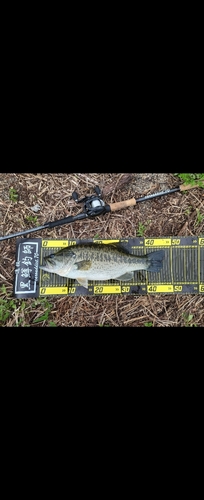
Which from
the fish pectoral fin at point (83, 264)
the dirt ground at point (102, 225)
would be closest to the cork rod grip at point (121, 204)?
the dirt ground at point (102, 225)

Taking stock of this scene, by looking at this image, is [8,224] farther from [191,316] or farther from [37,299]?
[191,316]

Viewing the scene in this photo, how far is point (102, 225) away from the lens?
6.00 m

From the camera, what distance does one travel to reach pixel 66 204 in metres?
6.09

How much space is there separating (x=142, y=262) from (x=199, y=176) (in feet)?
6.19

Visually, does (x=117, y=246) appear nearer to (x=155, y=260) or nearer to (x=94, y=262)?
(x=94, y=262)

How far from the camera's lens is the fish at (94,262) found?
5.50 m

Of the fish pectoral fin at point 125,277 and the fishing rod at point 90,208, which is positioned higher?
the fishing rod at point 90,208

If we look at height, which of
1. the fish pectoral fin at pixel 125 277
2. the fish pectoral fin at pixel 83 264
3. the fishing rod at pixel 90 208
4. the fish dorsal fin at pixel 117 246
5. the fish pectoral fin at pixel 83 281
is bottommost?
the fish pectoral fin at pixel 83 281

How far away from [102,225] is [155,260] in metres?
1.11

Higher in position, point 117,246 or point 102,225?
point 102,225

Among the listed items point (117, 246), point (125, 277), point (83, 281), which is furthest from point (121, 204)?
point (83, 281)

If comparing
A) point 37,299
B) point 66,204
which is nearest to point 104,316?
point 37,299

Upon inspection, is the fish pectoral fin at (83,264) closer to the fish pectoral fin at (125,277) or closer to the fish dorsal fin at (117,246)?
the fish dorsal fin at (117,246)

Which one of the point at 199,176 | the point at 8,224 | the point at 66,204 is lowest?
the point at 8,224
